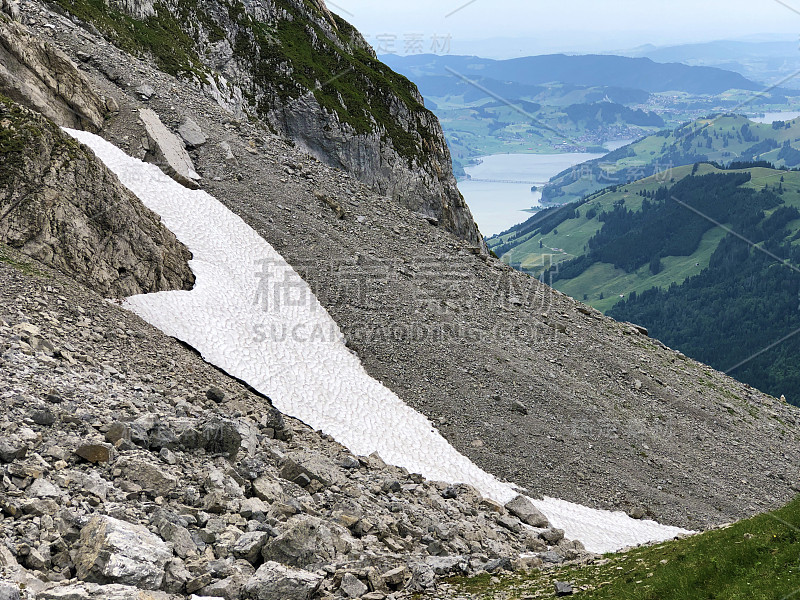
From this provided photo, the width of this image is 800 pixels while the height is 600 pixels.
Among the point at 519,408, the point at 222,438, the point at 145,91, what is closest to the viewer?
the point at 222,438

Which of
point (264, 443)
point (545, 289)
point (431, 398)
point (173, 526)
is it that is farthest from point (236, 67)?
point (173, 526)

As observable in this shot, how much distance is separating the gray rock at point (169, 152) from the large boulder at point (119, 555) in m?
28.3

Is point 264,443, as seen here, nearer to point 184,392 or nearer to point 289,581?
point 184,392

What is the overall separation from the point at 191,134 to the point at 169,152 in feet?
13.3

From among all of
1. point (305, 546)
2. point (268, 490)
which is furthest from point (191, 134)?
point (305, 546)

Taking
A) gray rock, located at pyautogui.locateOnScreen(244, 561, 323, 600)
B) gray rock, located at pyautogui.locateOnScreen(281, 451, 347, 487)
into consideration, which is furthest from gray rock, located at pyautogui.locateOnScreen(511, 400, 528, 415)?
gray rock, located at pyautogui.locateOnScreen(244, 561, 323, 600)

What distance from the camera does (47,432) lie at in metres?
14.6

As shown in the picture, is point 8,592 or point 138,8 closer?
point 8,592

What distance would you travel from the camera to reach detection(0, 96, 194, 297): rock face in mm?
23438

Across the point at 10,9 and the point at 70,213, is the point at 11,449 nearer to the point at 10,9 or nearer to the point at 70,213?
the point at 70,213

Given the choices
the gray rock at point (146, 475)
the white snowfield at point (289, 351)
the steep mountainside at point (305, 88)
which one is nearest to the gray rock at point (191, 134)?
the white snowfield at point (289, 351)

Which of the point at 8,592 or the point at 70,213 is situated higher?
the point at 70,213

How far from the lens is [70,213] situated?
24797 mm

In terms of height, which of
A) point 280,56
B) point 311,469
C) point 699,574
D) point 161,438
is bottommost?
point 311,469
